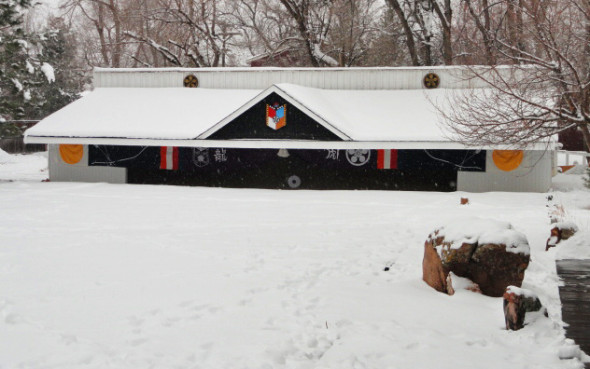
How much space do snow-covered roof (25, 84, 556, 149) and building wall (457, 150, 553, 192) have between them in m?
1.74

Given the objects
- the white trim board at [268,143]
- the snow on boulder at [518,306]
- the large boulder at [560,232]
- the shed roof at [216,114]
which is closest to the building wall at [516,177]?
the white trim board at [268,143]

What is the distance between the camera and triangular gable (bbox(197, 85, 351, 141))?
1998 cm

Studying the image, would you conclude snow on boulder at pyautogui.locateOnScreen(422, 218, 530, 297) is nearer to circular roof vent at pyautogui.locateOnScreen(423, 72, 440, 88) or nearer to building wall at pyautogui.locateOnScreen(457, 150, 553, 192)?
building wall at pyautogui.locateOnScreen(457, 150, 553, 192)

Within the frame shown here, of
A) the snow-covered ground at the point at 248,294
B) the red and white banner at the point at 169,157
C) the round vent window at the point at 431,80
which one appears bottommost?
the snow-covered ground at the point at 248,294

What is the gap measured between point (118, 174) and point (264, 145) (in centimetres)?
621

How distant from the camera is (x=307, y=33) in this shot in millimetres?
31578

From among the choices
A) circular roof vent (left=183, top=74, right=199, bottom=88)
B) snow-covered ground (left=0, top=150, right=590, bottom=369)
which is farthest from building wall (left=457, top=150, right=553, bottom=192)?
circular roof vent (left=183, top=74, right=199, bottom=88)

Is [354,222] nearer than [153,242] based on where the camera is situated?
No

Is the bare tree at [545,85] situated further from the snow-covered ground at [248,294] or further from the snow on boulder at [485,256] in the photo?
the snow on boulder at [485,256]

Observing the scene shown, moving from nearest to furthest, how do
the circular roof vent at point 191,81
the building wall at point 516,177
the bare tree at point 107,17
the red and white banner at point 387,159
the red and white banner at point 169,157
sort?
the building wall at point 516,177, the red and white banner at point 387,159, the red and white banner at point 169,157, the circular roof vent at point 191,81, the bare tree at point 107,17

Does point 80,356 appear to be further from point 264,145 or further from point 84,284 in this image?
point 264,145

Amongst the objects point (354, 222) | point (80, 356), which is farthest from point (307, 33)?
point (80, 356)

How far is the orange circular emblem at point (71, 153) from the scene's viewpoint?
2262 cm

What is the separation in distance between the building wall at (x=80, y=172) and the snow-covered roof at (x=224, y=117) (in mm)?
1406
